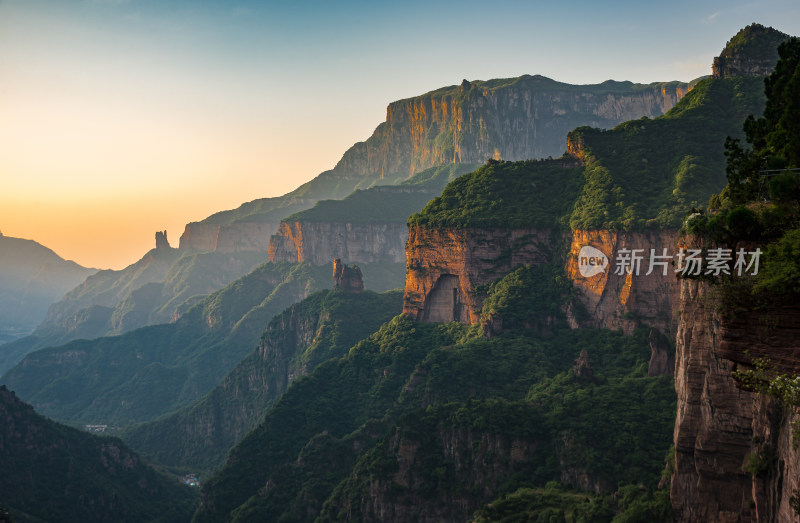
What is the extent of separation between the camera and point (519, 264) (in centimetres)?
8556

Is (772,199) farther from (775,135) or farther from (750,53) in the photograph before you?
(750,53)

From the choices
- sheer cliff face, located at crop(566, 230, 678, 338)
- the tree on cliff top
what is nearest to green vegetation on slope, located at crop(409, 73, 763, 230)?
sheer cliff face, located at crop(566, 230, 678, 338)

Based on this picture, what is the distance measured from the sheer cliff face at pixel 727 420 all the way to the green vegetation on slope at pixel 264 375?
86.7m

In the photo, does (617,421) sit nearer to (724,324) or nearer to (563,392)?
(563,392)

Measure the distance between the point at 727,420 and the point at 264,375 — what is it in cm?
10833

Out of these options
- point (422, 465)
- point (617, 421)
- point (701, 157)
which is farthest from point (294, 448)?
point (701, 157)

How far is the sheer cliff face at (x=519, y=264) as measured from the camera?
69562 millimetres

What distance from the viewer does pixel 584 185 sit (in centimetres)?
8512

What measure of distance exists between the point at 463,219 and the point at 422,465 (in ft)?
115

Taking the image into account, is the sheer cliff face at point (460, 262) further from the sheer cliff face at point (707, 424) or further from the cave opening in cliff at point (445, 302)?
the sheer cliff face at point (707, 424)

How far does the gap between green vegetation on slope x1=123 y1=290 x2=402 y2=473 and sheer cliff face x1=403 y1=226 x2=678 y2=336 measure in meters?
28.9

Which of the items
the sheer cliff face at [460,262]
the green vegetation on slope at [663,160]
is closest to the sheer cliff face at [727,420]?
the green vegetation on slope at [663,160]

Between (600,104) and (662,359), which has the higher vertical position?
(600,104)

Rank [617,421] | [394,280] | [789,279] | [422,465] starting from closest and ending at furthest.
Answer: [789,279] → [617,421] → [422,465] → [394,280]
